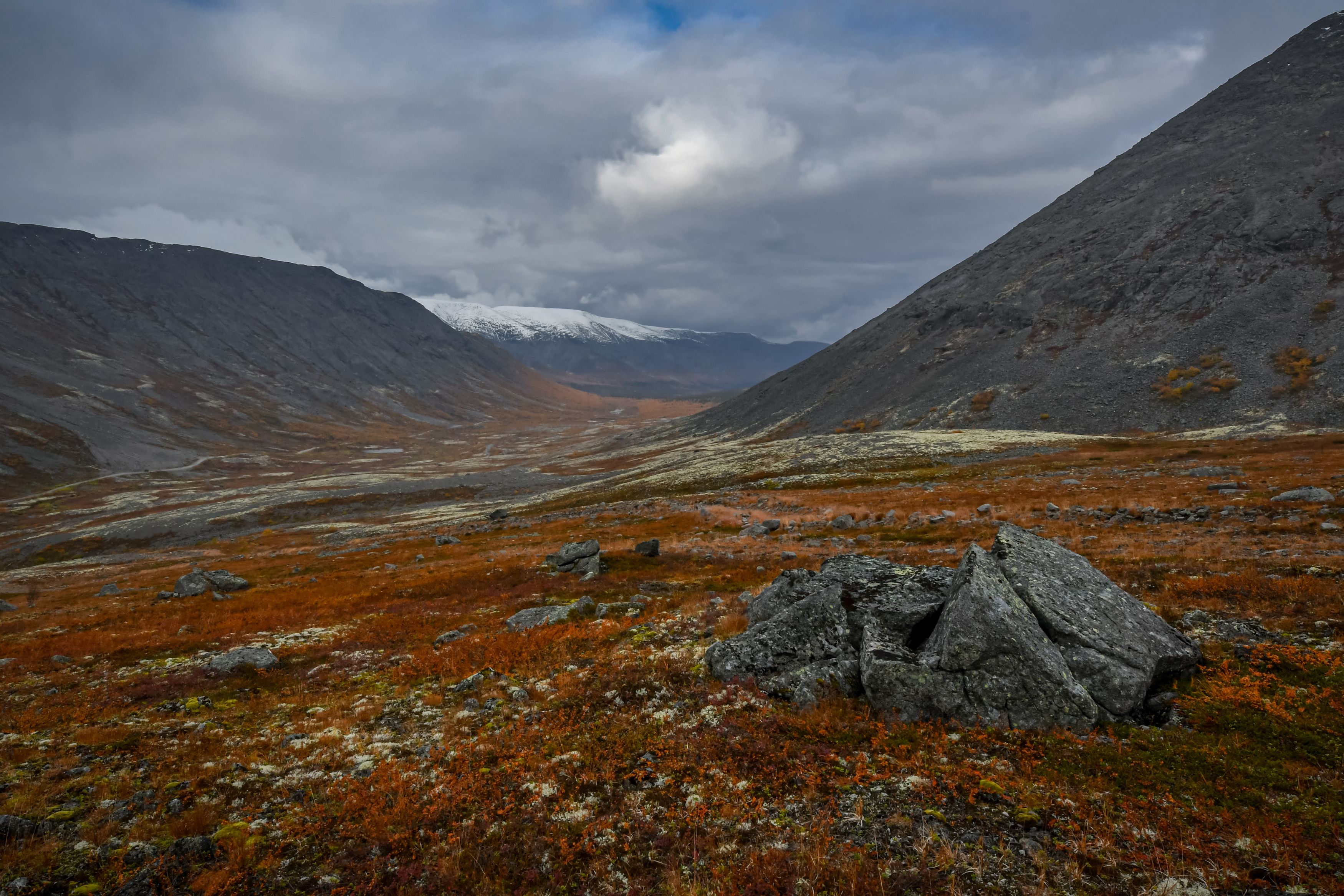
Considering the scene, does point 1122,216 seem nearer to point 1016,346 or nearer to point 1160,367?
point 1016,346

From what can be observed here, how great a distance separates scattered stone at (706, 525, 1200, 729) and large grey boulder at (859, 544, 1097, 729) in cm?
2

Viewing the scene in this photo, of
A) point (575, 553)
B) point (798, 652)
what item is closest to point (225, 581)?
point (575, 553)

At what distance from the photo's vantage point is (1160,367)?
97.0m

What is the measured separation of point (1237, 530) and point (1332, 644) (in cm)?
1733

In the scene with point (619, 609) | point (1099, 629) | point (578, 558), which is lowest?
point (619, 609)

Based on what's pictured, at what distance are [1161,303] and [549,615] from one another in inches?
5691

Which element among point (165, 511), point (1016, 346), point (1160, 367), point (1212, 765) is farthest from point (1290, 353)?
point (165, 511)

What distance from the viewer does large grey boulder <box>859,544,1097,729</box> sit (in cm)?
1074

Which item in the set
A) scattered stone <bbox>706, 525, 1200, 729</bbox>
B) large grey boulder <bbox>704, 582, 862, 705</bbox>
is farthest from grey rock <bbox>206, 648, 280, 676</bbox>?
scattered stone <bbox>706, 525, 1200, 729</bbox>

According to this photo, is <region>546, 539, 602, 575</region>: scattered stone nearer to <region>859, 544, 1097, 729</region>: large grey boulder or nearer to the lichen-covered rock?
<region>859, 544, 1097, 729</region>: large grey boulder

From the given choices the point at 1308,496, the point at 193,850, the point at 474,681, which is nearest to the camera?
the point at 193,850

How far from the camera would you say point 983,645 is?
11.3 metres

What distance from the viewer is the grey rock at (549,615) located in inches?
869

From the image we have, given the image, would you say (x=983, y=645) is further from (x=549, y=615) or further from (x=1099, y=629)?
(x=549, y=615)
